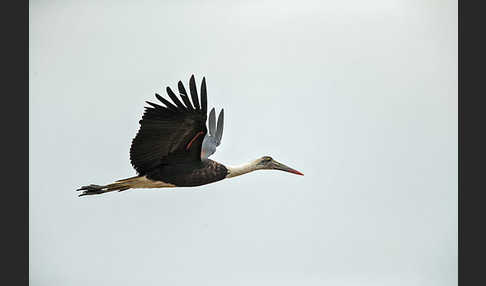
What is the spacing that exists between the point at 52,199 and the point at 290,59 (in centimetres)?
191

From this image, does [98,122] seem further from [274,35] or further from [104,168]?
[274,35]

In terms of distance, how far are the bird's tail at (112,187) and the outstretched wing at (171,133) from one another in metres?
0.10

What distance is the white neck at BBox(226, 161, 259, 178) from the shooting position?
3.95 meters

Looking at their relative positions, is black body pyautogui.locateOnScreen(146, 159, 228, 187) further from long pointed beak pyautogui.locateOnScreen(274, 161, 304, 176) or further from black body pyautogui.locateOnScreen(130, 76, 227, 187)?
long pointed beak pyautogui.locateOnScreen(274, 161, 304, 176)

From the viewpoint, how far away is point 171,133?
3678 mm

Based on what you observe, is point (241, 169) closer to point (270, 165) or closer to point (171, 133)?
point (270, 165)

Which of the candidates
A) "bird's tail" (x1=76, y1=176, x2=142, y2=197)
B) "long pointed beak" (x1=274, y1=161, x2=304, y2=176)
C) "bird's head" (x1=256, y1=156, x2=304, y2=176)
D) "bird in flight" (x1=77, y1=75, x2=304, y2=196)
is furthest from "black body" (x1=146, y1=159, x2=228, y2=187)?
"long pointed beak" (x1=274, y1=161, x2=304, y2=176)

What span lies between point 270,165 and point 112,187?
1073 millimetres

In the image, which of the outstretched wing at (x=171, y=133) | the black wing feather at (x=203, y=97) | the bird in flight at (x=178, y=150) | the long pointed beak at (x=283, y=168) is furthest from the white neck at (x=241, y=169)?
the black wing feather at (x=203, y=97)

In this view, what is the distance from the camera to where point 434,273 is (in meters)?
4.15

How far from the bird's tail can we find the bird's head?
0.81m

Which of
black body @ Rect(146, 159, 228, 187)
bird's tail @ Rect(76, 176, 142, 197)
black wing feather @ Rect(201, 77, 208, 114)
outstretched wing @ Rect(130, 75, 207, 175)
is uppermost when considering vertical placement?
black wing feather @ Rect(201, 77, 208, 114)

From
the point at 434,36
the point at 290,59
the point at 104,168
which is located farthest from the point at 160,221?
the point at 434,36

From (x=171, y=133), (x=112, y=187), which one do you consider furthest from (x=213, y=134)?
(x=112, y=187)
